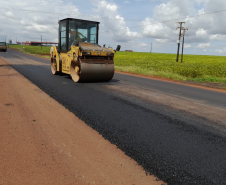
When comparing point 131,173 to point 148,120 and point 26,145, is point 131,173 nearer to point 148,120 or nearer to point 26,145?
point 26,145

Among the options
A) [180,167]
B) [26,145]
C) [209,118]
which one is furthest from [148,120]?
[26,145]

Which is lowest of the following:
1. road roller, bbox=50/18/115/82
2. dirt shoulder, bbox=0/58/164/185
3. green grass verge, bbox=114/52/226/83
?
dirt shoulder, bbox=0/58/164/185

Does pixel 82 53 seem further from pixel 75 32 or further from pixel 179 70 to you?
pixel 179 70

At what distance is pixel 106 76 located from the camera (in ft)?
31.3

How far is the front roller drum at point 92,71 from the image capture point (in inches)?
347

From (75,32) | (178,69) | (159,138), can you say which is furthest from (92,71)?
(178,69)

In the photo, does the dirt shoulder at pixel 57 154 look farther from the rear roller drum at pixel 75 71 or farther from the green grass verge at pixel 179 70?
the green grass verge at pixel 179 70

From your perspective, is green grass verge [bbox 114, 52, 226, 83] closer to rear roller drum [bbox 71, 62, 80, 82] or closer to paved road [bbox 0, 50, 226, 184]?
rear roller drum [bbox 71, 62, 80, 82]

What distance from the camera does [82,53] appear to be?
858cm

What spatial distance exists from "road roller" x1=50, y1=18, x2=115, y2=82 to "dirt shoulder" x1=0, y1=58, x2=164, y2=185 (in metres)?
4.34

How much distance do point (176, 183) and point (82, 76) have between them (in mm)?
6995

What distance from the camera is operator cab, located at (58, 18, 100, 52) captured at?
9.88 metres

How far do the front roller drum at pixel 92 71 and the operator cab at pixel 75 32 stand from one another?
1.32 metres

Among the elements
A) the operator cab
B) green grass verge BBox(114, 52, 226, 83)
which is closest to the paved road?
the operator cab
